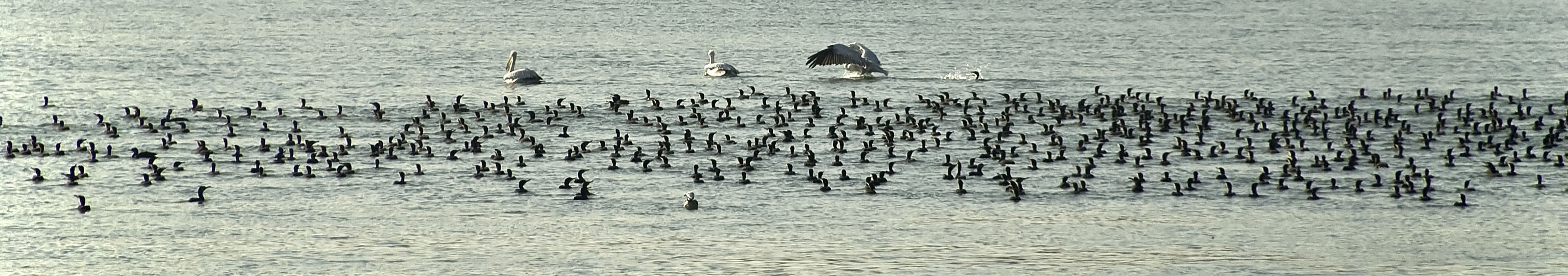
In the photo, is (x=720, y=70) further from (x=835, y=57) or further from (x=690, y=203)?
(x=690, y=203)

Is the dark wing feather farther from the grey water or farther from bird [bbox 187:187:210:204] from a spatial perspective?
bird [bbox 187:187:210:204]

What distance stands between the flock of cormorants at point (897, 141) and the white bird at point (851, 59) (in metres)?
3.99

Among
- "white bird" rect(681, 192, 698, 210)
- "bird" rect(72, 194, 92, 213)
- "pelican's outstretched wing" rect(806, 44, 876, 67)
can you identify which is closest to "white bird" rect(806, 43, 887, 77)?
"pelican's outstretched wing" rect(806, 44, 876, 67)

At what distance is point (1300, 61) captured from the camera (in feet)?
221

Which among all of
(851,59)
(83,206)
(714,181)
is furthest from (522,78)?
(83,206)

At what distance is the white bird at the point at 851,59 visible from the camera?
5828cm

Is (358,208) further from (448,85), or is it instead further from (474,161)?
(448,85)

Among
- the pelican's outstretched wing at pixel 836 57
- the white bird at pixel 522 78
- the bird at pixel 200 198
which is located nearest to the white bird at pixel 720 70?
the pelican's outstretched wing at pixel 836 57

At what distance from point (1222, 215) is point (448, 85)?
28.6 meters

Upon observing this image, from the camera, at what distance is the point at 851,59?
58.5 m

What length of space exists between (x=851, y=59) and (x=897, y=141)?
46.5 ft

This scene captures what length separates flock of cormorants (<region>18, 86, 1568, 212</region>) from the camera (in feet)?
129

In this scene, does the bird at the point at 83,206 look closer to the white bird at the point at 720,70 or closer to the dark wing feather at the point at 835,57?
the dark wing feather at the point at 835,57

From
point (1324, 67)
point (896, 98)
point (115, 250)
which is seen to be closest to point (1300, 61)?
point (1324, 67)
